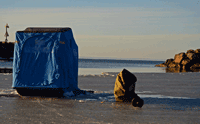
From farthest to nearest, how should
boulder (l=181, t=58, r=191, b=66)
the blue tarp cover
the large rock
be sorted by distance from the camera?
the large rock
boulder (l=181, t=58, r=191, b=66)
the blue tarp cover

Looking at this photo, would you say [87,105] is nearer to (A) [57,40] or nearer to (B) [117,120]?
(B) [117,120]

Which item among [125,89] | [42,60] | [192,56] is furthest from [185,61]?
[42,60]

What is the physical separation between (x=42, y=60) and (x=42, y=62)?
0.26 ft

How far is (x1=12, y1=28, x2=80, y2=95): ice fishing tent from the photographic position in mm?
10797

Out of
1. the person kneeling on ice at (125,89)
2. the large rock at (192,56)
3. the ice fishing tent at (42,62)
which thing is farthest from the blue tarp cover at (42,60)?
the large rock at (192,56)

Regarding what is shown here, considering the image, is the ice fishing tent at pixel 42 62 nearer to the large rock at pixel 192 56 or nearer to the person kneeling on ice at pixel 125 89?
the person kneeling on ice at pixel 125 89

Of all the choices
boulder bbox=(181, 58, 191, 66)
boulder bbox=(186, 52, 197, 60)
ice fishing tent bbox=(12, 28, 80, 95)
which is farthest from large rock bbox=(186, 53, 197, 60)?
ice fishing tent bbox=(12, 28, 80, 95)

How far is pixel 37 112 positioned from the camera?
7758mm

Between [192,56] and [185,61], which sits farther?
[192,56]

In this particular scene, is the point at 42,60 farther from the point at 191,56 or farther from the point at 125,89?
the point at 191,56

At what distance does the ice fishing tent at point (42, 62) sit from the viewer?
425 inches

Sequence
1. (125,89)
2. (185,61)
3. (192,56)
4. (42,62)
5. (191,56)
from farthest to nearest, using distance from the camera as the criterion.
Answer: (191,56), (192,56), (185,61), (42,62), (125,89)

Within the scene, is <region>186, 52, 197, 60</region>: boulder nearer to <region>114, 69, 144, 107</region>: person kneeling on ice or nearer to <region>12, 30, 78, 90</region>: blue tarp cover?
<region>114, 69, 144, 107</region>: person kneeling on ice

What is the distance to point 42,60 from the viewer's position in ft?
36.1
